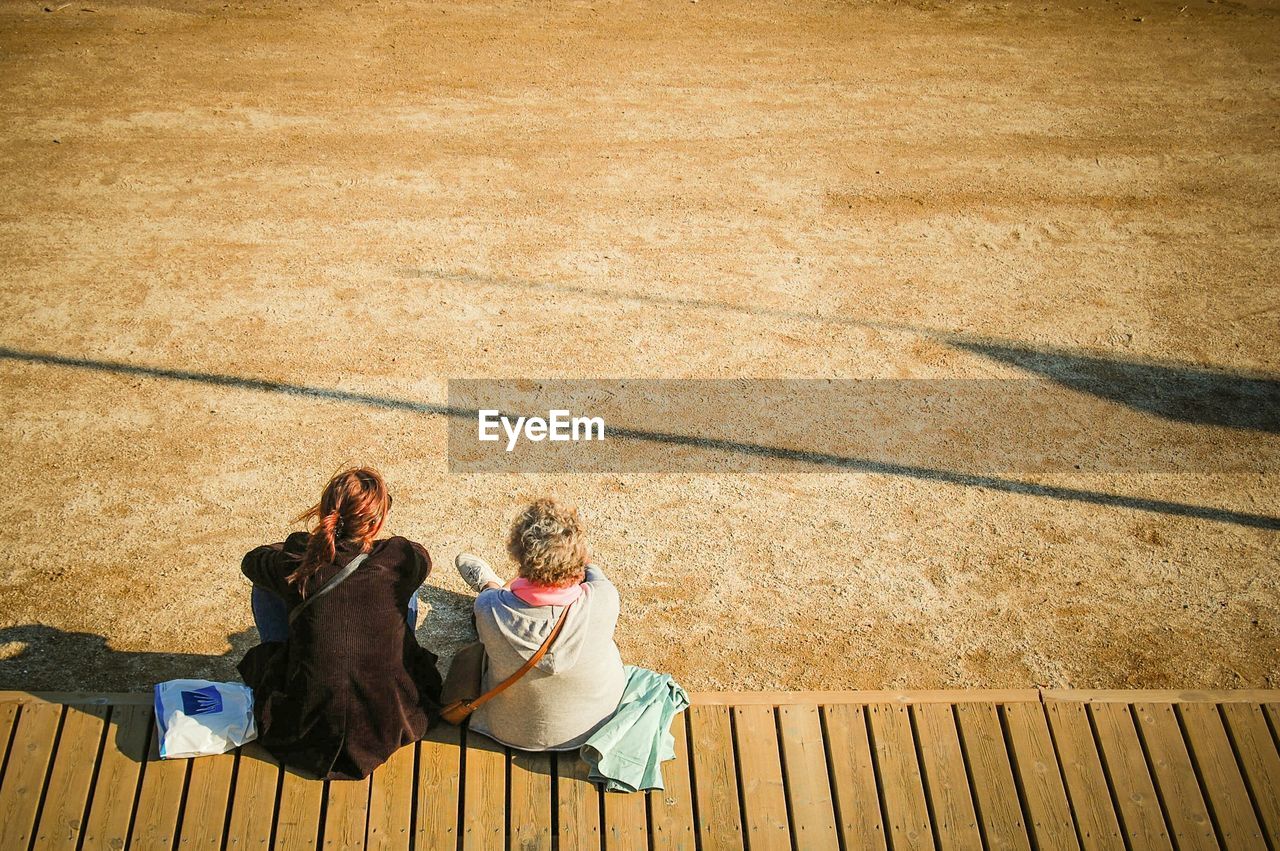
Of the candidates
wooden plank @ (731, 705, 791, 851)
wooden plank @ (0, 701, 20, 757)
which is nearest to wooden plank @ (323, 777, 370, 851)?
wooden plank @ (0, 701, 20, 757)

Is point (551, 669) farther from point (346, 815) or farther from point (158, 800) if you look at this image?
point (158, 800)

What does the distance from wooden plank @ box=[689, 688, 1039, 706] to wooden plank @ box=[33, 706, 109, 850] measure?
8.19ft

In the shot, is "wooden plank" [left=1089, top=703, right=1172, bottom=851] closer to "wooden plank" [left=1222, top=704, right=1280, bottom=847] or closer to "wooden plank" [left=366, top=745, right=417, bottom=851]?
"wooden plank" [left=1222, top=704, right=1280, bottom=847]

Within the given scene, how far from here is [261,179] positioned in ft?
24.5

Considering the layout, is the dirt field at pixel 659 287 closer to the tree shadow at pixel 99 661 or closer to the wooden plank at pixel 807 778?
the tree shadow at pixel 99 661

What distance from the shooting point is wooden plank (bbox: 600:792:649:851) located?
11.6ft

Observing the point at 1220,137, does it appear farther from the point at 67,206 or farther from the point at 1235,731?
the point at 67,206

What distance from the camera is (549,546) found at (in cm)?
325

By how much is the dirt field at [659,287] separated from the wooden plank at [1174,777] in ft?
1.85

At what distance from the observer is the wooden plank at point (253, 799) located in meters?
3.45

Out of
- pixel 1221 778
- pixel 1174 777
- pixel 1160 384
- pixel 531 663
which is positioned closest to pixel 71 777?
pixel 531 663

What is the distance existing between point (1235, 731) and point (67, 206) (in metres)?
8.61

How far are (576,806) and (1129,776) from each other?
238cm

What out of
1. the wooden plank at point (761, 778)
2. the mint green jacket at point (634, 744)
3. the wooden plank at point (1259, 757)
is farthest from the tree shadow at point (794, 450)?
the mint green jacket at point (634, 744)
